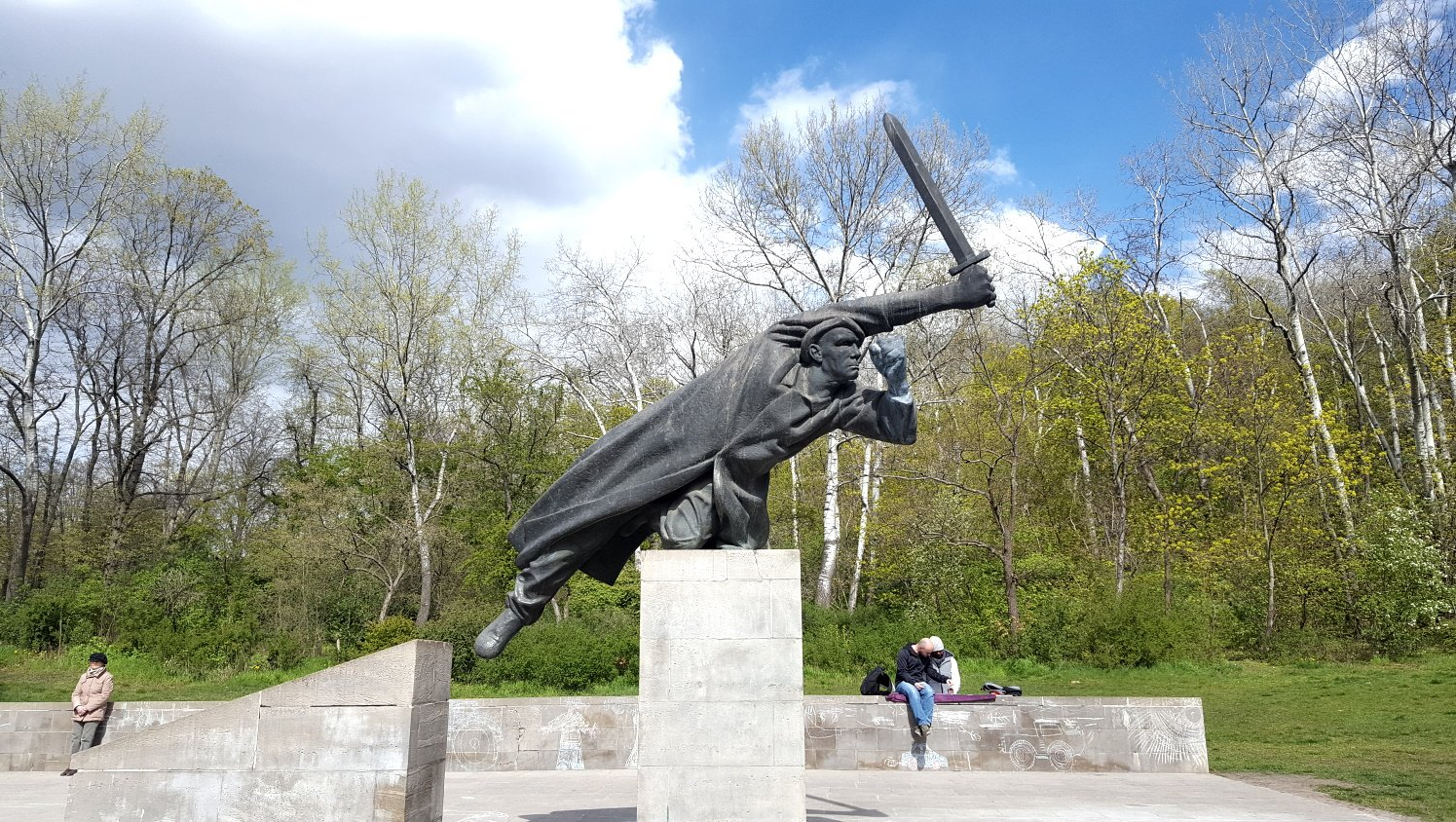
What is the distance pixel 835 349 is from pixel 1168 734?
7.65 metres

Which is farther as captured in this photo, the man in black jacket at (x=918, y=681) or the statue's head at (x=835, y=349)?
the man in black jacket at (x=918, y=681)

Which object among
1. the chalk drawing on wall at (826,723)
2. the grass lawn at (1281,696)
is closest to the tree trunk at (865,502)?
the grass lawn at (1281,696)

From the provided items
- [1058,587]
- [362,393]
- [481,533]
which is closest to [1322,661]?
[1058,587]

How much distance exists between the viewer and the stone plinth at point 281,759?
6.04 metres

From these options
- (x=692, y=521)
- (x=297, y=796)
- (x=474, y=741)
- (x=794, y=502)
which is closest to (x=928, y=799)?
(x=692, y=521)

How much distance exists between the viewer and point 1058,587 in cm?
2206

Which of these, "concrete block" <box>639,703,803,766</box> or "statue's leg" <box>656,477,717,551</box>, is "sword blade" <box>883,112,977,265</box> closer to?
"statue's leg" <box>656,477,717,551</box>

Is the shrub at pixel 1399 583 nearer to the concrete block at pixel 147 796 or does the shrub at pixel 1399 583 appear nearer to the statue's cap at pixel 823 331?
the statue's cap at pixel 823 331

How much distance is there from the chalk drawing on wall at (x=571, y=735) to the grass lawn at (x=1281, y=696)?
5.31m

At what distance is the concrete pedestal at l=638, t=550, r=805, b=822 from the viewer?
5691mm

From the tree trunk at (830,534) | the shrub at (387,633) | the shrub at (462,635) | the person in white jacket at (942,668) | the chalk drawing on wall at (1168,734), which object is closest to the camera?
the chalk drawing on wall at (1168,734)

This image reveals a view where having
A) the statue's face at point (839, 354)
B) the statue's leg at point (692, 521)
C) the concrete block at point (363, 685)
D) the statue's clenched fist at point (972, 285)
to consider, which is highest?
the statue's clenched fist at point (972, 285)

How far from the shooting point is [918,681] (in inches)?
440

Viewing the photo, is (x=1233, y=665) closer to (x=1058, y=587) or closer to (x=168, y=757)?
(x=1058, y=587)
